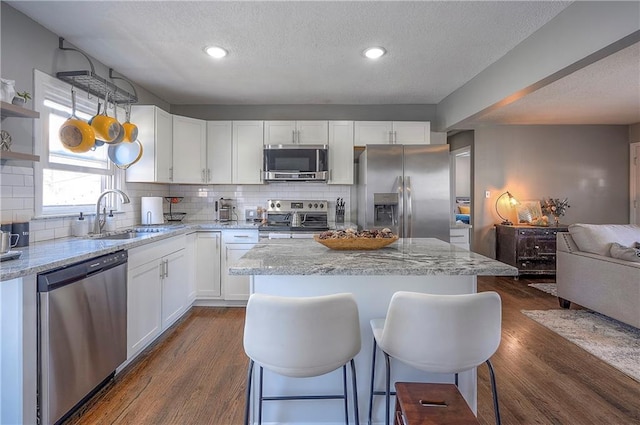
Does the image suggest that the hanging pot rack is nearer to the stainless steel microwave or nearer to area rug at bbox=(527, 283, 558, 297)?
the stainless steel microwave

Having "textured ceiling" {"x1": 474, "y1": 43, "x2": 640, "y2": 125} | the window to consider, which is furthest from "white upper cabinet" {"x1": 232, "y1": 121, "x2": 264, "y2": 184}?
"textured ceiling" {"x1": 474, "y1": 43, "x2": 640, "y2": 125}

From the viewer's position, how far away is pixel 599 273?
3.14 meters

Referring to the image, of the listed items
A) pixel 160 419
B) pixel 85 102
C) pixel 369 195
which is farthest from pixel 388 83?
pixel 160 419

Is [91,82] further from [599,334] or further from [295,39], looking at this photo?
[599,334]

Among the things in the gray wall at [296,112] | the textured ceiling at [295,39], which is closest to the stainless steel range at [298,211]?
the gray wall at [296,112]

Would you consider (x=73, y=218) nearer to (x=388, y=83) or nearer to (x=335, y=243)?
(x=335, y=243)

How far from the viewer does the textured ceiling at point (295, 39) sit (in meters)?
2.15

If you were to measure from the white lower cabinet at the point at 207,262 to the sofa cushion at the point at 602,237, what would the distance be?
12.5 ft

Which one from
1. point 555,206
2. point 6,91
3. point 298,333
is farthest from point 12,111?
point 555,206

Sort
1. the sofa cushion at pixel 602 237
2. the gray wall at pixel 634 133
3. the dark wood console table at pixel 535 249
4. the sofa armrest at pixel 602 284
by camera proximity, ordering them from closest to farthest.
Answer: the sofa armrest at pixel 602 284
the sofa cushion at pixel 602 237
the dark wood console table at pixel 535 249
the gray wall at pixel 634 133

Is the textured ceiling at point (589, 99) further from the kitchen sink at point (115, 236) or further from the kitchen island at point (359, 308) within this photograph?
the kitchen sink at point (115, 236)

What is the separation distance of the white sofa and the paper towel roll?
4.42 metres

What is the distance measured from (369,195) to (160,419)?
2747 mm

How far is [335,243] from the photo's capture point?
76.1 inches
